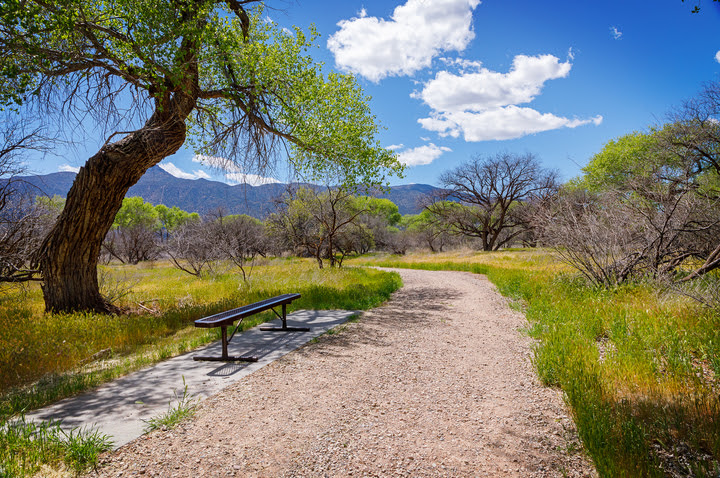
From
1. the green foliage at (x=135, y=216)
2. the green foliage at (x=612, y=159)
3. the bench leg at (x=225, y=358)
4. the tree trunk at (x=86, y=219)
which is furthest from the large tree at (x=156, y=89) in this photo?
the green foliage at (x=135, y=216)

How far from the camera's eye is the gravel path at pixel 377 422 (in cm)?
280

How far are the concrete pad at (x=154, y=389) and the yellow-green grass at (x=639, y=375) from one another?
3838mm

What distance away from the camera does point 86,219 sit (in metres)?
8.23

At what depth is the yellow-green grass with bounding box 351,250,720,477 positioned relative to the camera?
275 cm

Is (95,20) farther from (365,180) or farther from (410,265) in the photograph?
(410,265)

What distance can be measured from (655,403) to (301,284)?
10.6 meters

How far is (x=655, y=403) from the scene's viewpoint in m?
3.36

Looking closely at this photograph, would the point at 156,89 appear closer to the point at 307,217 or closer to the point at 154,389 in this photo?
the point at 154,389

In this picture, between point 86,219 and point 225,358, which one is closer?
point 225,358

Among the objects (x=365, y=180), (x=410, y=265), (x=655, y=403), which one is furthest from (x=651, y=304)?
(x=410, y=265)

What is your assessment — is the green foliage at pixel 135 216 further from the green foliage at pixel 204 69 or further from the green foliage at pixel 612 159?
the green foliage at pixel 612 159

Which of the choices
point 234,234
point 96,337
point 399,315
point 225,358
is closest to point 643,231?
point 399,315

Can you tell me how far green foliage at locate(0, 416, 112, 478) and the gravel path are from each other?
0.15 m

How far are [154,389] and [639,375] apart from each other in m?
5.42
